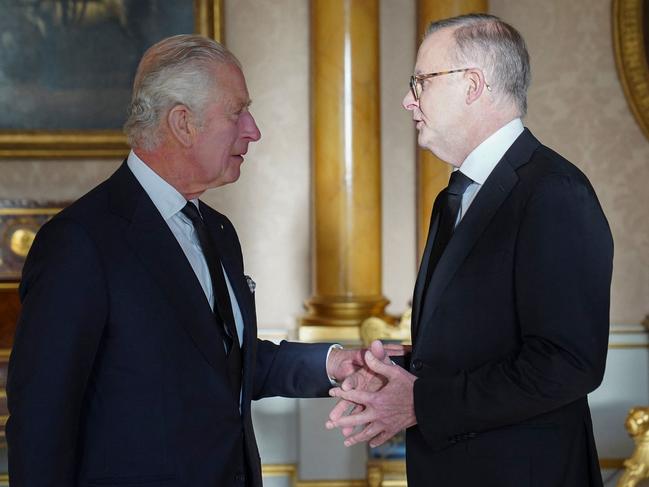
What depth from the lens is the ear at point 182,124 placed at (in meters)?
2.23

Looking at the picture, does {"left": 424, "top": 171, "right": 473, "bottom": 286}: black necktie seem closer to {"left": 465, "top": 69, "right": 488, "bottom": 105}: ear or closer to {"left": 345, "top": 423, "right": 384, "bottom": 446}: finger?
{"left": 465, "top": 69, "right": 488, "bottom": 105}: ear

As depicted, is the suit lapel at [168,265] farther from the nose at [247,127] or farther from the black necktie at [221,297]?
the nose at [247,127]

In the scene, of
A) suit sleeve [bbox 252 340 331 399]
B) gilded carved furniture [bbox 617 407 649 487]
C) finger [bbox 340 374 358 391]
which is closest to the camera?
finger [bbox 340 374 358 391]

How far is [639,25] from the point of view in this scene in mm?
5105

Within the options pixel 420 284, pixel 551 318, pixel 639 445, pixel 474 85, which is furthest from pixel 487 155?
pixel 639 445

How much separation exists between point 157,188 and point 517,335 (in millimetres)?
900

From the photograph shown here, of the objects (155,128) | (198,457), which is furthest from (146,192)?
(198,457)

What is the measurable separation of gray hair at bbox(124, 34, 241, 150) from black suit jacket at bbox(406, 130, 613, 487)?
697 millimetres

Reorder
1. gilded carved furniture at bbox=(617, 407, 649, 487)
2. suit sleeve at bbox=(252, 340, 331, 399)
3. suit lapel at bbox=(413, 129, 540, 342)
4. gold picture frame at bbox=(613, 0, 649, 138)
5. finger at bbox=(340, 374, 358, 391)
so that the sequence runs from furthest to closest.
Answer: gold picture frame at bbox=(613, 0, 649, 138) → gilded carved furniture at bbox=(617, 407, 649, 487) → suit sleeve at bbox=(252, 340, 331, 399) → finger at bbox=(340, 374, 358, 391) → suit lapel at bbox=(413, 129, 540, 342)

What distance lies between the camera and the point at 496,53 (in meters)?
2.18

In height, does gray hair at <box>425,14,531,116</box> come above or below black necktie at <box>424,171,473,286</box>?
above

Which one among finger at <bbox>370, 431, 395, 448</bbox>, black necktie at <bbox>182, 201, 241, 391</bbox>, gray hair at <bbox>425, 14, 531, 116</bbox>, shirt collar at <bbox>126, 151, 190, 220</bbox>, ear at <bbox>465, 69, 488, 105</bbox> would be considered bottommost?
finger at <bbox>370, 431, 395, 448</bbox>

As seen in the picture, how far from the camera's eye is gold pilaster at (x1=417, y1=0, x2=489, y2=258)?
4969 millimetres

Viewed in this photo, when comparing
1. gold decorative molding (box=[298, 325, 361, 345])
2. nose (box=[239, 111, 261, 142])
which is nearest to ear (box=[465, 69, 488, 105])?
nose (box=[239, 111, 261, 142])
